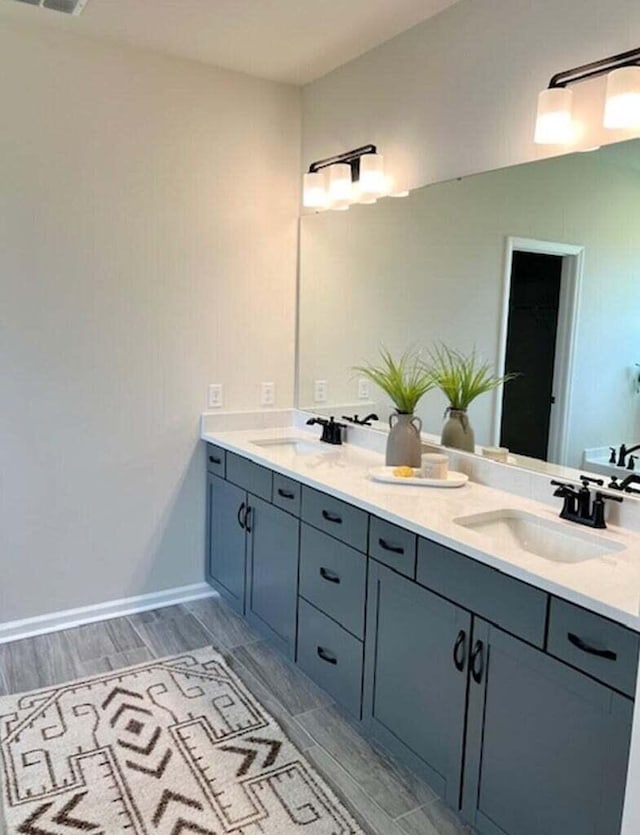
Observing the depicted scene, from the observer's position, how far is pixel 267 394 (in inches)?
140

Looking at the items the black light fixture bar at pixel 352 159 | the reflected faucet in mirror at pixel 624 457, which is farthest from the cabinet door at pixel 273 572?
the black light fixture bar at pixel 352 159

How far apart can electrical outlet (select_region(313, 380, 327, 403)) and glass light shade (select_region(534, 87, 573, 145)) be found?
170 cm

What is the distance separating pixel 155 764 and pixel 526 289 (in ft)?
6.93

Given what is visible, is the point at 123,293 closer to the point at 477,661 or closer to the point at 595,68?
the point at 595,68

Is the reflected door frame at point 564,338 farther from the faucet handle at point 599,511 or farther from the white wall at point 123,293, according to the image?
the white wall at point 123,293

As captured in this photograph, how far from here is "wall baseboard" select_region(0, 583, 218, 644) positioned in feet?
9.88

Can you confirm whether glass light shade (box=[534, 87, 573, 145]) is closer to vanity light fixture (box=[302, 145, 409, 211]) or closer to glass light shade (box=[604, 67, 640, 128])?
glass light shade (box=[604, 67, 640, 128])

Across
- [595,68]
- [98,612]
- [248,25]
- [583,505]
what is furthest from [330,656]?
[248,25]

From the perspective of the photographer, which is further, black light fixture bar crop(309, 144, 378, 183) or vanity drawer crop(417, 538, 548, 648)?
black light fixture bar crop(309, 144, 378, 183)

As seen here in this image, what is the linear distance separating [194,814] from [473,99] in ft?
8.63

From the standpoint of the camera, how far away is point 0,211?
275 cm

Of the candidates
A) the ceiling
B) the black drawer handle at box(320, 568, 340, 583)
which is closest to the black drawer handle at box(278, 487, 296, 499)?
A: the black drawer handle at box(320, 568, 340, 583)

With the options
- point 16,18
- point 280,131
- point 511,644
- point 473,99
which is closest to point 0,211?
point 16,18

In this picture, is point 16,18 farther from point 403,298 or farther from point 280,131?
point 403,298
